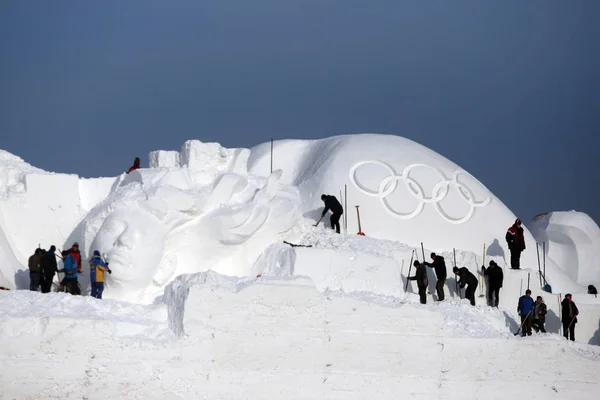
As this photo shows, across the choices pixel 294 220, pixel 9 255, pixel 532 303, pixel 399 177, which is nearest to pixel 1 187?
pixel 9 255

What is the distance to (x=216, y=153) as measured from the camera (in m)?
24.3

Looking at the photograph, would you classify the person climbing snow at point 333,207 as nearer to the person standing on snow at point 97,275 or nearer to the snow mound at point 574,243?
the person standing on snow at point 97,275

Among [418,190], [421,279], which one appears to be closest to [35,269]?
[421,279]

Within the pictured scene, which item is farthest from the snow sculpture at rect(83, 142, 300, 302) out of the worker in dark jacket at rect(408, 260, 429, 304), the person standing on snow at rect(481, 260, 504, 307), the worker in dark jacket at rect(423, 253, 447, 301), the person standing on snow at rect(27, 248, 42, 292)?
the person standing on snow at rect(481, 260, 504, 307)

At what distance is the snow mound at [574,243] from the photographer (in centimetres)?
2856

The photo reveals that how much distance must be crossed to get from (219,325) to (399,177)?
25.3 feet

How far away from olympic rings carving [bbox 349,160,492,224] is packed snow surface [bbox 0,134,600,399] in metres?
0.03

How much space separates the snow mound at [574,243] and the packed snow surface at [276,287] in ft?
5.26

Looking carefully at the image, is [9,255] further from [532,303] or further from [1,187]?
[532,303]

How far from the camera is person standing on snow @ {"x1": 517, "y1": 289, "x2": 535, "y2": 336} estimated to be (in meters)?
22.0

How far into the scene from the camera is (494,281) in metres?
23.4

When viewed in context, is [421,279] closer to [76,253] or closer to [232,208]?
[232,208]

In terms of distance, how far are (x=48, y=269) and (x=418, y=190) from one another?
881 centimetres

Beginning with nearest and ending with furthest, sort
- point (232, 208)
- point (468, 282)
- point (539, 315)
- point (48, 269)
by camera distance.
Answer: point (48, 269)
point (539, 315)
point (468, 282)
point (232, 208)
